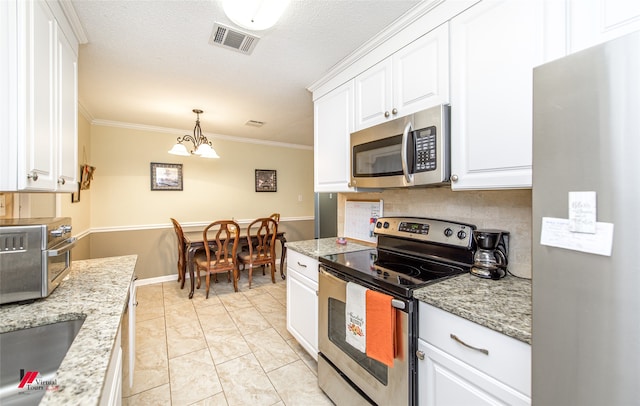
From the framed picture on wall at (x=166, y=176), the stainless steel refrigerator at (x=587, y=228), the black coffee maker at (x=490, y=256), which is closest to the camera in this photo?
the stainless steel refrigerator at (x=587, y=228)

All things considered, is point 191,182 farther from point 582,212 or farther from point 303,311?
point 582,212

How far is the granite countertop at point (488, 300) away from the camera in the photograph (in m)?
0.87

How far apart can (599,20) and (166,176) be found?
4.44m

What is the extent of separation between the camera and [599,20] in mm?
877

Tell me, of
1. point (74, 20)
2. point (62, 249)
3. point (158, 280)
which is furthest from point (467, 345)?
point (158, 280)

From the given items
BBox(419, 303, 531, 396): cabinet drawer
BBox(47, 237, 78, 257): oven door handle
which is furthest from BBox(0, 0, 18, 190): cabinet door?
BBox(419, 303, 531, 396): cabinet drawer

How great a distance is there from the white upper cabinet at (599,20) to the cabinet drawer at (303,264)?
1.64 meters

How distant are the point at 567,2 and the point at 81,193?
431 centimetres

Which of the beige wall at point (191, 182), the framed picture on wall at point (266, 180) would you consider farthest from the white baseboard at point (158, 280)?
the framed picture on wall at point (266, 180)

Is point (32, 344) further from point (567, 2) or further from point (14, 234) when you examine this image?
point (567, 2)

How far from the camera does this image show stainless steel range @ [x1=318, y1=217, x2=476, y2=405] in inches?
45.7

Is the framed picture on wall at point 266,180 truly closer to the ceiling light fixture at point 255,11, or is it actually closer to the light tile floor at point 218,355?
the light tile floor at point 218,355

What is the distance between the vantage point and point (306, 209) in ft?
17.5

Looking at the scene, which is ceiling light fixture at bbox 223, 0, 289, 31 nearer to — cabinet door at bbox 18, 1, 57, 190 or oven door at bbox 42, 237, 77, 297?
cabinet door at bbox 18, 1, 57, 190
